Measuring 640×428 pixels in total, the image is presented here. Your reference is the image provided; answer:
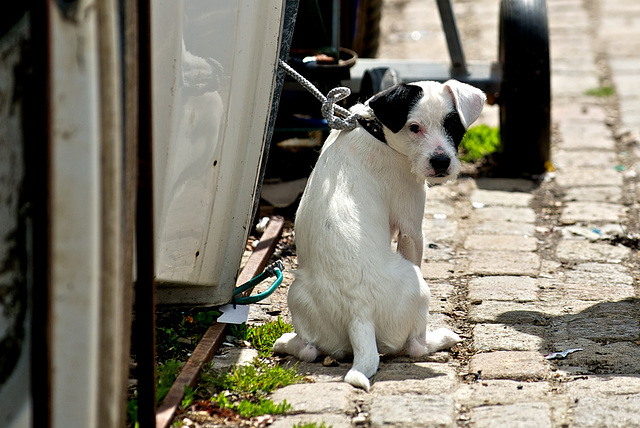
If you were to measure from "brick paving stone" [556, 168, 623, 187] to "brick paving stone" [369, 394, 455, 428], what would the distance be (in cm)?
323

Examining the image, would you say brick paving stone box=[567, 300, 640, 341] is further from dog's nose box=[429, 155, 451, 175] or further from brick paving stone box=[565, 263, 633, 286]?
dog's nose box=[429, 155, 451, 175]

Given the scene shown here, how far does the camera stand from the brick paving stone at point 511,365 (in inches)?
120

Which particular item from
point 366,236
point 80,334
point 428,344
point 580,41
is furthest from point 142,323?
point 580,41

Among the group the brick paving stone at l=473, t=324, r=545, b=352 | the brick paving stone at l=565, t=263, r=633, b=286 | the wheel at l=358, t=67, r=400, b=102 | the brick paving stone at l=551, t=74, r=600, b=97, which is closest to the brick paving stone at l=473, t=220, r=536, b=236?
the brick paving stone at l=565, t=263, r=633, b=286

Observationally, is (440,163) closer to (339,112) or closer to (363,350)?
(339,112)

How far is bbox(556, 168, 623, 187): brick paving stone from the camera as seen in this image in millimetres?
5660

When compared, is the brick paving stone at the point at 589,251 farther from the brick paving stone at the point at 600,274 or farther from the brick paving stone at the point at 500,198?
the brick paving stone at the point at 500,198

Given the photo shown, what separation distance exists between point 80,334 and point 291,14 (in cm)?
218

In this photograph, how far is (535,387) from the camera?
9.58 feet

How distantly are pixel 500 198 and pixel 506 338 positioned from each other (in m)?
2.17

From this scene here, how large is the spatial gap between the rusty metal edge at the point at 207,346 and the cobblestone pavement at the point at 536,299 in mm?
355

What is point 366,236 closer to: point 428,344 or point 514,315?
point 428,344

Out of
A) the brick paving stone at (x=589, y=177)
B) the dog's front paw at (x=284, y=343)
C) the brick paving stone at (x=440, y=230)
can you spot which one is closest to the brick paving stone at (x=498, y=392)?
the dog's front paw at (x=284, y=343)

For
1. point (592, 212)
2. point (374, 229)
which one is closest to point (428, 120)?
point (374, 229)
